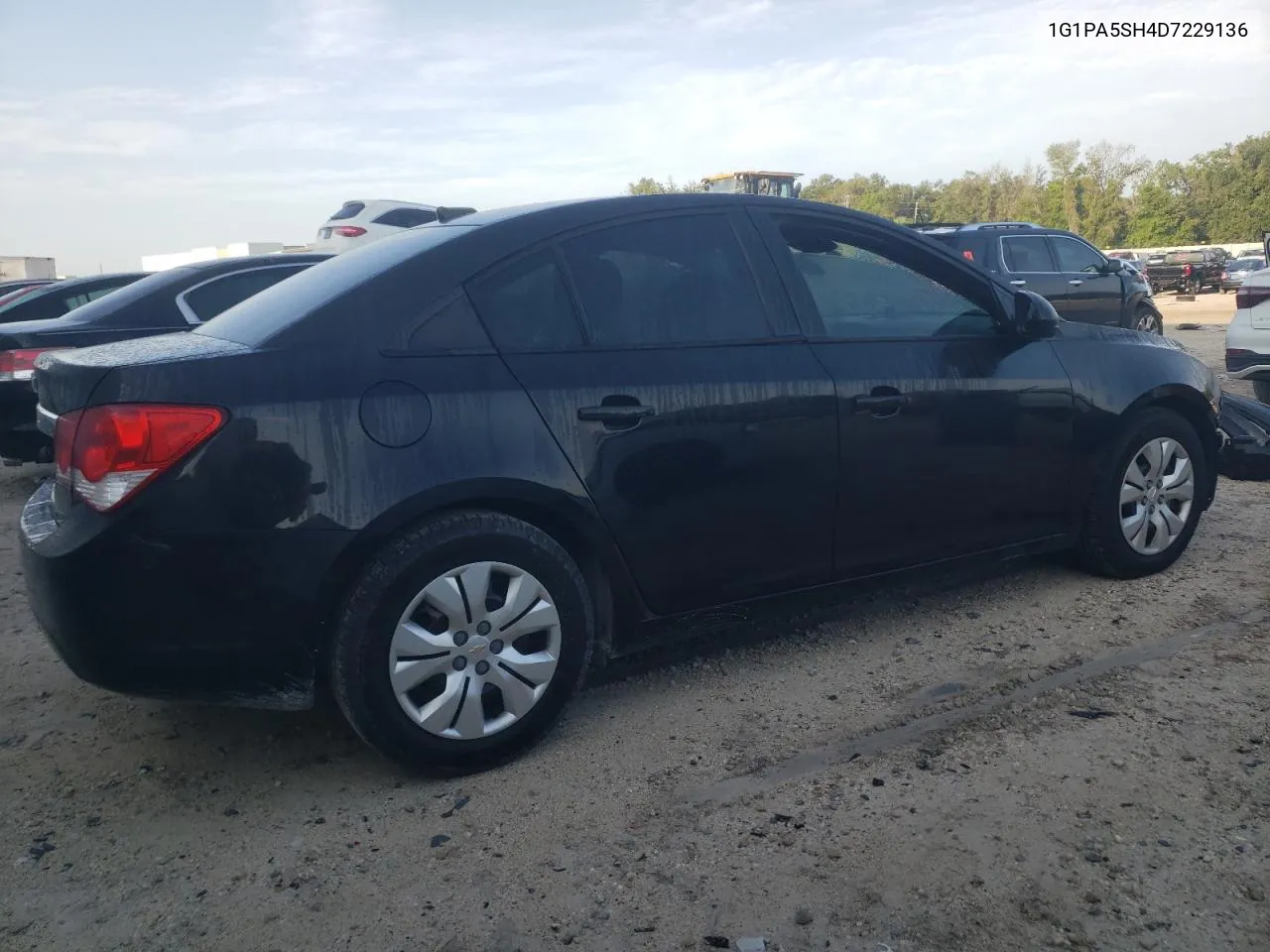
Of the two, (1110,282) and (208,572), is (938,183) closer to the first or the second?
(1110,282)

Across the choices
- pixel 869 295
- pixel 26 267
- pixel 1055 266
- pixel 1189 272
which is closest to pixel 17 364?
pixel 869 295

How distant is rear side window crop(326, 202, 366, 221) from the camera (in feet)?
56.9

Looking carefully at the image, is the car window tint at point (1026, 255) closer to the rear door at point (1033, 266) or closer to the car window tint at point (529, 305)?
the rear door at point (1033, 266)

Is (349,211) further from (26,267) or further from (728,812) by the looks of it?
(26,267)

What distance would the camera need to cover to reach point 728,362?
135 inches

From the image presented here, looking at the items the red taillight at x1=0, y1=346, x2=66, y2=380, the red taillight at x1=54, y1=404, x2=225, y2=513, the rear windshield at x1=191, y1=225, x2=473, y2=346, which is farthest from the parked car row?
the red taillight at x1=0, y1=346, x2=66, y2=380

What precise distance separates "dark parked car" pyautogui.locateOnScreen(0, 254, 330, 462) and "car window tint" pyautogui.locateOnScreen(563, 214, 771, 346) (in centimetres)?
414

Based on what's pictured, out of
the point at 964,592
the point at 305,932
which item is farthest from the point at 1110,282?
the point at 305,932

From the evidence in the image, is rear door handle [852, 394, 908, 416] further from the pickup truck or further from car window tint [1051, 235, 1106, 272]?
the pickup truck

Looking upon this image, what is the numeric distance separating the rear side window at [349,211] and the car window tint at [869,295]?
14667 millimetres

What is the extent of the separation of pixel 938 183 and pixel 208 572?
88.7 metres

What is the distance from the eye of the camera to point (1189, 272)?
33625mm

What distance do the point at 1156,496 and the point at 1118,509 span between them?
25 cm

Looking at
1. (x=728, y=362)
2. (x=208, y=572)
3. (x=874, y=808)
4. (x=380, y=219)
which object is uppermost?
(x=380, y=219)
